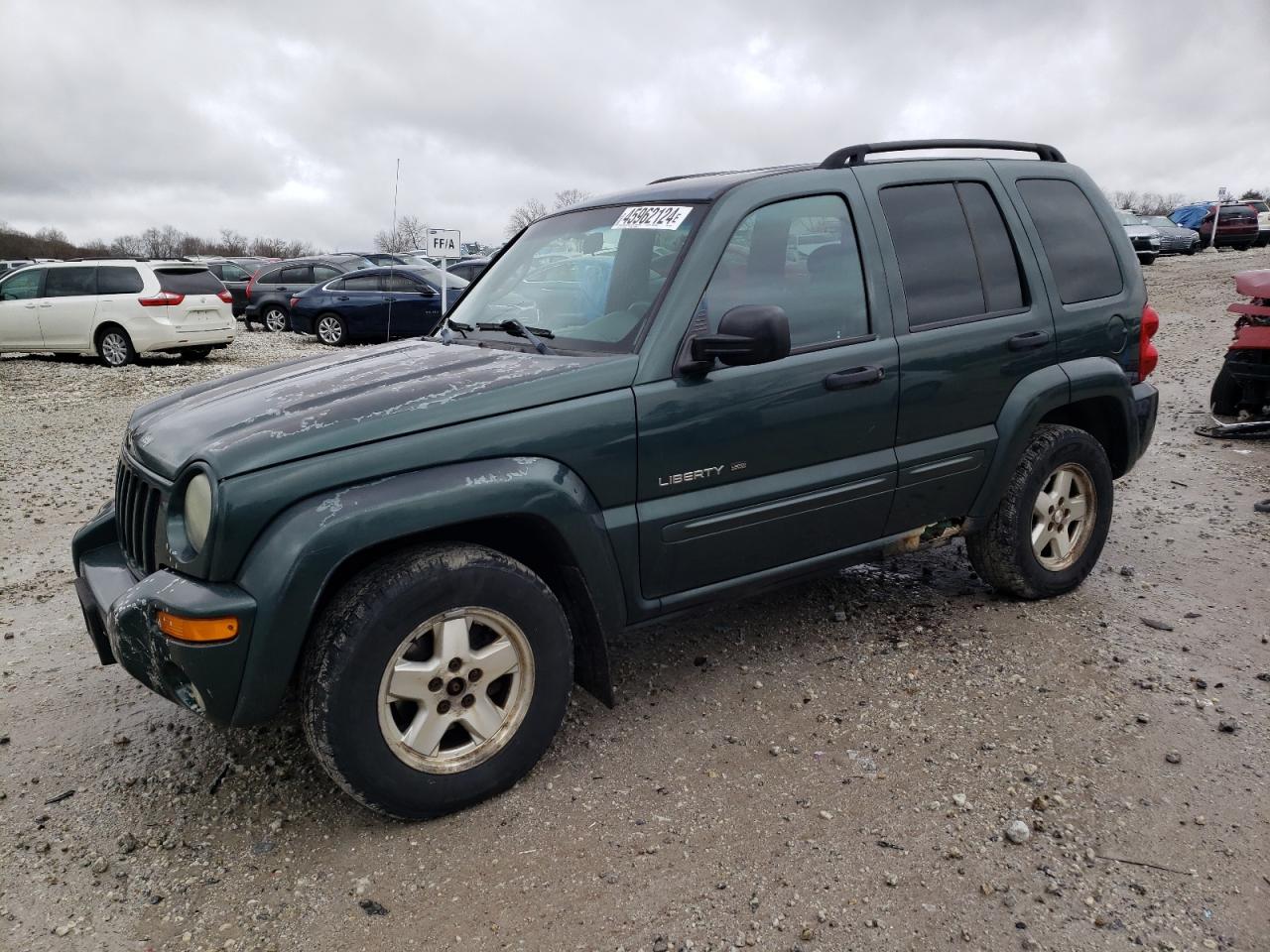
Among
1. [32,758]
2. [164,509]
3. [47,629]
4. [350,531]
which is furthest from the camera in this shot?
[47,629]

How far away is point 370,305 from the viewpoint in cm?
1736

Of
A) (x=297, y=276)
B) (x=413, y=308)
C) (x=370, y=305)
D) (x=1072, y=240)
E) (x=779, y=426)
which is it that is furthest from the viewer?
(x=297, y=276)

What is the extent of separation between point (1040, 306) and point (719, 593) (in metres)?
1.93

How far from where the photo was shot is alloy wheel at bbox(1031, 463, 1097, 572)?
4246 mm

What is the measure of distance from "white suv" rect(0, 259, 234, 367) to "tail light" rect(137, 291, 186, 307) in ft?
0.05

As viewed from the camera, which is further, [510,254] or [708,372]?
[510,254]

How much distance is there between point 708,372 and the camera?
3.16 metres

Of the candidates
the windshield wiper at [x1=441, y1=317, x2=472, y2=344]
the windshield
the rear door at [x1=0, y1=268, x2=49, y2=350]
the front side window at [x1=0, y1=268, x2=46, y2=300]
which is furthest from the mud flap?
the front side window at [x1=0, y1=268, x2=46, y2=300]

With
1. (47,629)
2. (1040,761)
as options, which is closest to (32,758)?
(47,629)

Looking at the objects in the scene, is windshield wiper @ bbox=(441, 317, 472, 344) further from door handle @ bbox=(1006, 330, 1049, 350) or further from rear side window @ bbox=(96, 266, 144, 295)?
rear side window @ bbox=(96, 266, 144, 295)

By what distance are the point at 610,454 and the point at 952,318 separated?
1629mm

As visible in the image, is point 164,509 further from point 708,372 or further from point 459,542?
point 708,372

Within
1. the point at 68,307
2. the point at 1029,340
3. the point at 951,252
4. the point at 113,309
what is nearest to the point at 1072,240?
the point at 1029,340

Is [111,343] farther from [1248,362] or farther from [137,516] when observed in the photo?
[1248,362]
